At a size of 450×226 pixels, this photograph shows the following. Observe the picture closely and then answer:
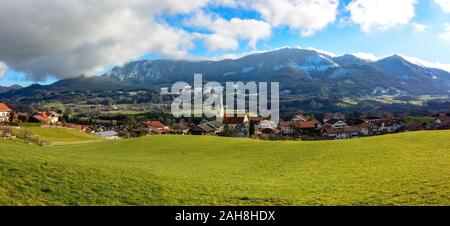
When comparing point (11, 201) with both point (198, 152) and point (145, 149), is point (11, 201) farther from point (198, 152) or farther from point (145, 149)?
point (145, 149)

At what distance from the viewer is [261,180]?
2855 cm

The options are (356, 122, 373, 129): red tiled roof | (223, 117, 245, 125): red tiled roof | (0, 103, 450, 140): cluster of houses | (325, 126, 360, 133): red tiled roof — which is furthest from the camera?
(223, 117, 245, 125): red tiled roof

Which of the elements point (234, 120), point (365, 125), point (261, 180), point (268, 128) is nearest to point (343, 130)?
point (365, 125)

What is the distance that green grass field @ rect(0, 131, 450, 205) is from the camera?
19188mm

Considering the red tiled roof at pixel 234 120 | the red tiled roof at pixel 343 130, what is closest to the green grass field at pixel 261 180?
the red tiled roof at pixel 343 130

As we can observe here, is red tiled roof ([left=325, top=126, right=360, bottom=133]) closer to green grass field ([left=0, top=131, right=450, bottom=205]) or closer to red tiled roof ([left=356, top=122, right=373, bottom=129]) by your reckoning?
red tiled roof ([left=356, top=122, right=373, bottom=129])

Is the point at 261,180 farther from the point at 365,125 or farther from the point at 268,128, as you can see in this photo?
the point at 365,125

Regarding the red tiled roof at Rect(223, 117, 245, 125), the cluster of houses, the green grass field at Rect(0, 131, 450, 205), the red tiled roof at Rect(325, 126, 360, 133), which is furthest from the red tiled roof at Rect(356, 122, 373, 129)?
the green grass field at Rect(0, 131, 450, 205)

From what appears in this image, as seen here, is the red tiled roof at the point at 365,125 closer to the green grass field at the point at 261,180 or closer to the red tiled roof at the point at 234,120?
the red tiled roof at the point at 234,120

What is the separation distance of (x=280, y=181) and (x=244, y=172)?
625cm

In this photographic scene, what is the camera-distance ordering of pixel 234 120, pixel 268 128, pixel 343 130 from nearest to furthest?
pixel 343 130 < pixel 268 128 < pixel 234 120

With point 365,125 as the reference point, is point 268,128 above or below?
below

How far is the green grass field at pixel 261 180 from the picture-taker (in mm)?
19188
